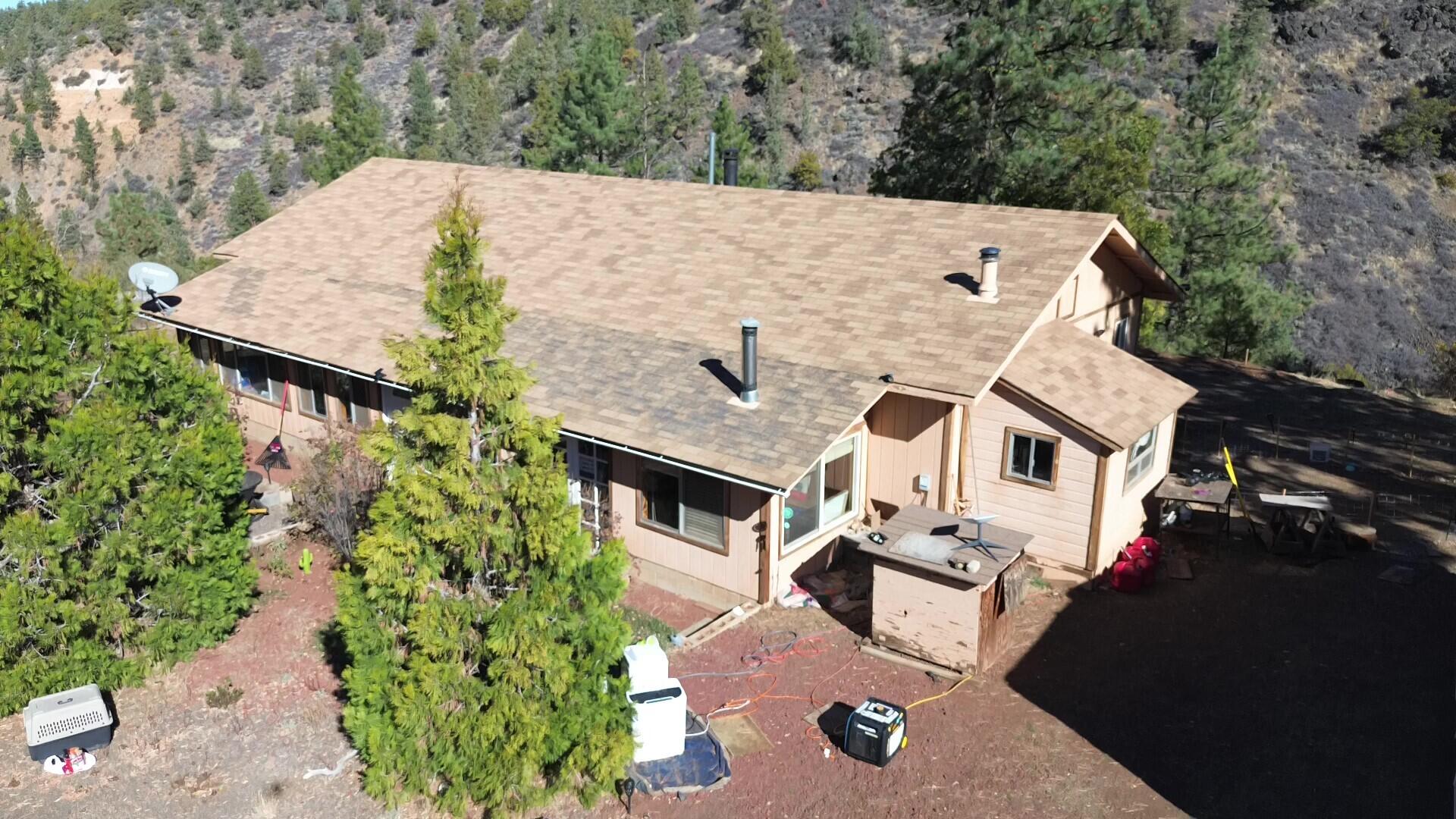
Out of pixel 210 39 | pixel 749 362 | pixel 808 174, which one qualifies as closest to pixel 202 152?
pixel 210 39

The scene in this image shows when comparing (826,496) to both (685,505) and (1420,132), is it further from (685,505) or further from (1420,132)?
(1420,132)

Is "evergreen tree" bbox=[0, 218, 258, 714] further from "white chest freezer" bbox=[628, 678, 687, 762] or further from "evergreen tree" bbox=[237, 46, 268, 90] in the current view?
"evergreen tree" bbox=[237, 46, 268, 90]

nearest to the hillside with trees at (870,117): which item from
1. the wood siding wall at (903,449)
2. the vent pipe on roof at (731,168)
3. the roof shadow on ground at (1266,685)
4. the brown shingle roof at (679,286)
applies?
the vent pipe on roof at (731,168)

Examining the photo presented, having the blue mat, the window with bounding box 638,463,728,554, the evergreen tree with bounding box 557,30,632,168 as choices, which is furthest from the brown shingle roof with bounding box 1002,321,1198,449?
the evergreen tree with bounding box 557,30,632,168

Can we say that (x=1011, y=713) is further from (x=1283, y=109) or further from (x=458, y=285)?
(x=1283, y=109)

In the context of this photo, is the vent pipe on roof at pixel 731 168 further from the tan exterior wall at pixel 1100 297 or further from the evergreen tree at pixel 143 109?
the evergreen tree at pixel 143 109
